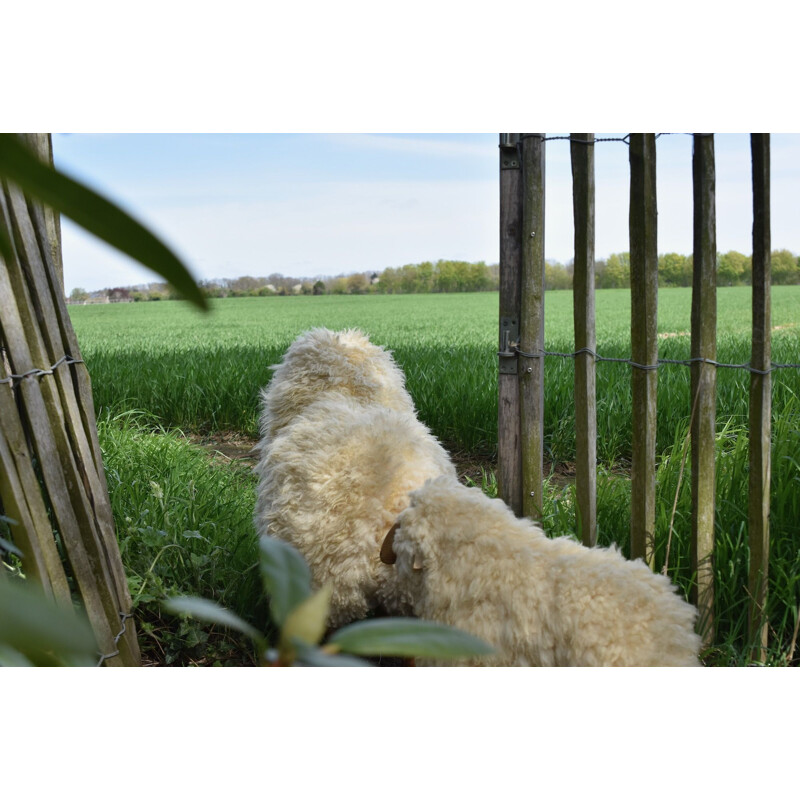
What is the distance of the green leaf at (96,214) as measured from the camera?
22 centimetres

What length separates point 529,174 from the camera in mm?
2119

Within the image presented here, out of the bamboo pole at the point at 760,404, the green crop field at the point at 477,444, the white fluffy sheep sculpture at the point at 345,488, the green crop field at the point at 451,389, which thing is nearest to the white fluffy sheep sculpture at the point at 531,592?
the white fluffy sheep sculpture at the point at 345,488

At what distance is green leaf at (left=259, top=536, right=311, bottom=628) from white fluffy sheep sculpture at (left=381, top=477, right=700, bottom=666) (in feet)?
3.86

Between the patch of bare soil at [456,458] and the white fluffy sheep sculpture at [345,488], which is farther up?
the white fluffy sheep sculpture at [345,488]

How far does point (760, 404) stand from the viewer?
193cm

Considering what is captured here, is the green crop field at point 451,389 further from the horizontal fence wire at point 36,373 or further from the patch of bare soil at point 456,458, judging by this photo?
the horizontal fence wire at point 36,373

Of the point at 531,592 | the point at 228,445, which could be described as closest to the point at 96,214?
the point at 531,592

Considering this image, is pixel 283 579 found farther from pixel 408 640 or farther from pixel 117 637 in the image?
pixel 117 637

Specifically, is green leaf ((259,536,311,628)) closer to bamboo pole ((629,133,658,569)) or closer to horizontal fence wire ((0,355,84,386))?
horizontal fence wire ((0,355,84,386))

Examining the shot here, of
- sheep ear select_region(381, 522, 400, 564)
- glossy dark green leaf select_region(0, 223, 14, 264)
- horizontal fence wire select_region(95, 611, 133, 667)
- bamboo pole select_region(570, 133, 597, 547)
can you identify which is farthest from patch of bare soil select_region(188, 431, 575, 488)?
glossy dark green leaf select_region(0, 223, 14, 264)

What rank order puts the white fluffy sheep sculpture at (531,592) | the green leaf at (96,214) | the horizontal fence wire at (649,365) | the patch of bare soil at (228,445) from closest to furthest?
the green leaf at (96,214), the white fluffy sheep sculpture at (531,592), the horizontal fence wire at (649,365), the patch of bare soil at (228,445)

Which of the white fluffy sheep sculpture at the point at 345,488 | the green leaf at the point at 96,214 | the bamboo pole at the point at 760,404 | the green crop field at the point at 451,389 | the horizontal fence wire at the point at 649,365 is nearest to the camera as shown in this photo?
the green leaf at the point at 96,214

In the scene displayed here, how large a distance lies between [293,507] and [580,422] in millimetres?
880

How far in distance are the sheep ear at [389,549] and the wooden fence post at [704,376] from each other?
880 millimetres
